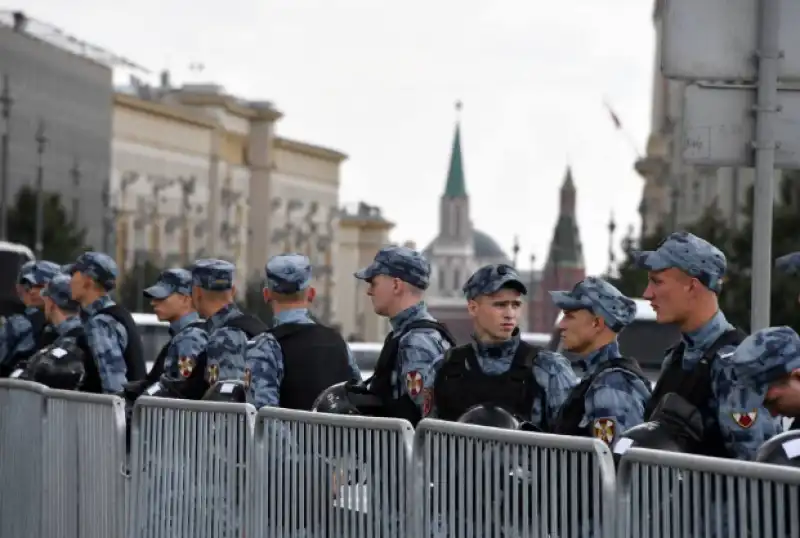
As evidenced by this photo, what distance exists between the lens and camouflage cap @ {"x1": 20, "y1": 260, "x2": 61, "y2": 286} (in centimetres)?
1841

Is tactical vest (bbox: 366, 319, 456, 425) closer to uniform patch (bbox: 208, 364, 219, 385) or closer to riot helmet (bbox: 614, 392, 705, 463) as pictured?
uniform patch (bbox: 208, 364, 219, 385)

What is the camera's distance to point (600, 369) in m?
9.42

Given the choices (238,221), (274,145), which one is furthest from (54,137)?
(274,145)

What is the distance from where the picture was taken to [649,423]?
851 cm

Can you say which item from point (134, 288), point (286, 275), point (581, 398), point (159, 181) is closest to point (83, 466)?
point (286, 275)

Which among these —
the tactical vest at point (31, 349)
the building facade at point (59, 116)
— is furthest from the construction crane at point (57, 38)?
the tactical vest at point (31, 349)

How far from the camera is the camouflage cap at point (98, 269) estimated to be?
15039 millimetres

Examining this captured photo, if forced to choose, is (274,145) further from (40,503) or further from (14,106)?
(40,503)

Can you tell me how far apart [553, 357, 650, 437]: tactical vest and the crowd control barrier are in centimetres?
258

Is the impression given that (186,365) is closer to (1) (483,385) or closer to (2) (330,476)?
(1) (483,385)

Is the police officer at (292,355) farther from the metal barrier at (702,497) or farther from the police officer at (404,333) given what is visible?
the metal barrier at (702,497)

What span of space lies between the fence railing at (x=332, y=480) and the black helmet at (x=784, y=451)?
206mm

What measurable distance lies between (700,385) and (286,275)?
3.48 m

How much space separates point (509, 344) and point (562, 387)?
263mm
